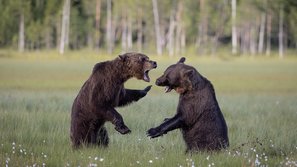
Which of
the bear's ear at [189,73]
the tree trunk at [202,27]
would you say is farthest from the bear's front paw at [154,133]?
the tree trunk at [202,27]

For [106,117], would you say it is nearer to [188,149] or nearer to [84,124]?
[84,124]

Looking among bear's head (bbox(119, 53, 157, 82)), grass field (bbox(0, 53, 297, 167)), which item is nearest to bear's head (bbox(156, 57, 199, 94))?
bear's head (bbox(119, 53, 157, 82))

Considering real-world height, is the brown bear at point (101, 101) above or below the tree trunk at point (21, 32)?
below

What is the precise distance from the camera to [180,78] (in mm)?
8516

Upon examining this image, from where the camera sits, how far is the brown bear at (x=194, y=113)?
8422 mm

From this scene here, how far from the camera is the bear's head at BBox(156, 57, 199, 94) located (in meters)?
8.45

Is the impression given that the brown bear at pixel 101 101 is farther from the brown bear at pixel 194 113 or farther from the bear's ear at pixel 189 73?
the bear's ear at pixel 189 73

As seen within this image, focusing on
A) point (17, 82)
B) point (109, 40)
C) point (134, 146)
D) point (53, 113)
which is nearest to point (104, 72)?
point (134, 146)

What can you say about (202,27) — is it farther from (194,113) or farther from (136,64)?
(194,113)

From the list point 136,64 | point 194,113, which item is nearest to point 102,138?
point 136,64

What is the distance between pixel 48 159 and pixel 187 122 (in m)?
2.09

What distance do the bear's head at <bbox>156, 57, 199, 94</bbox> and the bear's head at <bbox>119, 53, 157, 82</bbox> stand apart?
68 centimetres

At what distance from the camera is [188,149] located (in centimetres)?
875

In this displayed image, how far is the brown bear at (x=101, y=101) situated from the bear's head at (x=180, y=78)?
0.70 m
